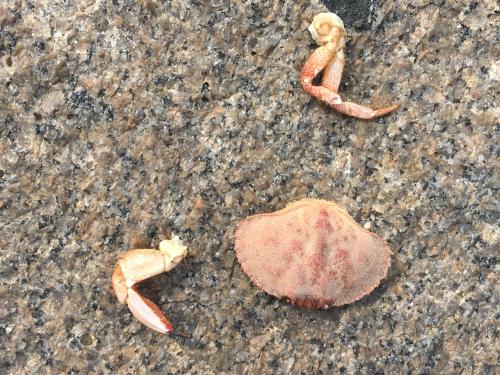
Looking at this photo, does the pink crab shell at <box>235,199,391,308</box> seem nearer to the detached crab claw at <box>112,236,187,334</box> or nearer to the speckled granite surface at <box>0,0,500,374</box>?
the speckled granite surface at <box>0,0,500,374</box>

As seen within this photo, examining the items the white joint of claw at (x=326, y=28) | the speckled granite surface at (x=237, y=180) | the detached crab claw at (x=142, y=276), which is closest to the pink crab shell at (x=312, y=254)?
the speckled granite surface at (x=237, y=180)

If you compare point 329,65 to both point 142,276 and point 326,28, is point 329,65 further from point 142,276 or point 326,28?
point 142,276

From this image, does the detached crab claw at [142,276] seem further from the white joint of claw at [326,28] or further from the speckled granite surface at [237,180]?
the white joint of claw at [326,28]

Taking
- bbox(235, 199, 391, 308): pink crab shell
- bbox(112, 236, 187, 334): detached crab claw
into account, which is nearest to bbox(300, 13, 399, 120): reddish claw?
bbox(235, 199, 391, 308): pink crab shell

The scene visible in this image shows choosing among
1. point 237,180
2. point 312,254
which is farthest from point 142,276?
point 312,254

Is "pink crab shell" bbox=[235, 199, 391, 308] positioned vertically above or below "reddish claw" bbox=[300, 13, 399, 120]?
below

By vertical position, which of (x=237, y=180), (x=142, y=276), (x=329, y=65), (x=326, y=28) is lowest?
(x=142, y=276)
